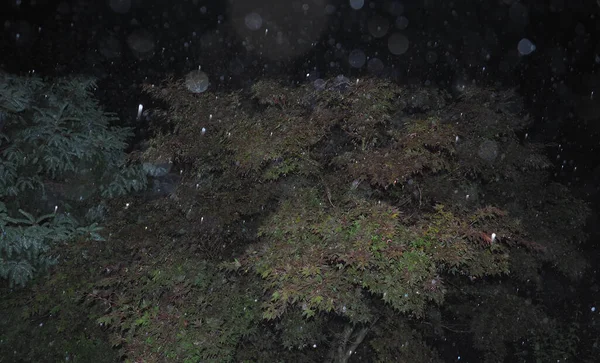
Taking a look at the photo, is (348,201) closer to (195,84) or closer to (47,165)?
(195,84)

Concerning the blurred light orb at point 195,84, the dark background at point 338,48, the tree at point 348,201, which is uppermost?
the blurred light orb at point 195,84

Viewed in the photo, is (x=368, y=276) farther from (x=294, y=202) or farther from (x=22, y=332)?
(x=22, y=332)

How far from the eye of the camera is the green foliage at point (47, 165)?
6016mm

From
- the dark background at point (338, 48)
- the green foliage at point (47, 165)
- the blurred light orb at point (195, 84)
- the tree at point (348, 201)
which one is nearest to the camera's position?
the tree at point (348, 201)

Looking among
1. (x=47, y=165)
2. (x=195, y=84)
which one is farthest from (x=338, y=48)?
(x=47, y=165)

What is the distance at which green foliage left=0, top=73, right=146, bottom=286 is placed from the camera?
6.02 m

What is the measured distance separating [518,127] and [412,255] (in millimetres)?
3417

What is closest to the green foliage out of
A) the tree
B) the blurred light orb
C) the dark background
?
the dark background

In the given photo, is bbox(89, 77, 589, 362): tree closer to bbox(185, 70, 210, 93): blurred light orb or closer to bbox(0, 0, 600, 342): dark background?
bbox(185, 70, 210, 93): blurred light orb

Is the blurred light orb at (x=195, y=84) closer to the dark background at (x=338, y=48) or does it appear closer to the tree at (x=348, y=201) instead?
the tree at (x=348, y=201)

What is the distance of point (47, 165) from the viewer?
6.47m

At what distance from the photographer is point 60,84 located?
274 inches

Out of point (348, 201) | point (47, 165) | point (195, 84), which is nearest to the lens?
point (348, 201)

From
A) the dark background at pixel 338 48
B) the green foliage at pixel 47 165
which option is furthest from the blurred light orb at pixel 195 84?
the green foliage at pixel 47 165
